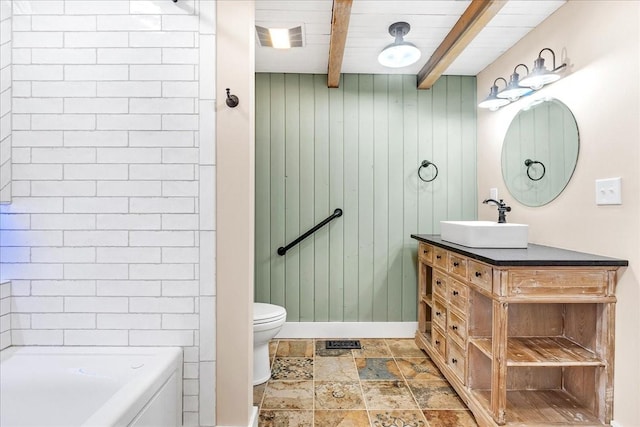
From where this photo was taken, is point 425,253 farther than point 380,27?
Yes

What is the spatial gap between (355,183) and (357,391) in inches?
63.0

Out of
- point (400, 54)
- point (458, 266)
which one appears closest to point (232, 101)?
point (400, 54)

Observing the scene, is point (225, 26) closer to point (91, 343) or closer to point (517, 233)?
point (91, 343)

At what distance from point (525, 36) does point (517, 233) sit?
1.39 m

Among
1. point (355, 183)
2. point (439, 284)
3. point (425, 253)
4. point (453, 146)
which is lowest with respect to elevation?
point (439, 284)

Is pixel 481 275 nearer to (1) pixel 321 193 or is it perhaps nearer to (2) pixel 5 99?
(1) pixel 321 193

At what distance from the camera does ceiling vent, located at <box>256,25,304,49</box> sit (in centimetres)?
224

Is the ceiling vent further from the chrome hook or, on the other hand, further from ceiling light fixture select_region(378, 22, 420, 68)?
the chrome hook

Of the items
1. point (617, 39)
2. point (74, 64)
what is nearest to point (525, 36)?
point (617, 39)

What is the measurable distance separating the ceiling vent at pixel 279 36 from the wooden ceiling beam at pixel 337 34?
23 centimetres

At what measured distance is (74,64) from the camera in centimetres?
148

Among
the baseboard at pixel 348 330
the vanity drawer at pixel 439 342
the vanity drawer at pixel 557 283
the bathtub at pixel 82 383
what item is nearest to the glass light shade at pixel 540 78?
the vanity drawer at pixel 557 283

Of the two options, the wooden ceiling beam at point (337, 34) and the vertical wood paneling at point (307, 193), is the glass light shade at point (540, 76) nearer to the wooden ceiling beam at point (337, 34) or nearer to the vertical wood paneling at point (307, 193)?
the wooden ceiling beam at point (337, 34)

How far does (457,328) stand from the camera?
2.06 m
